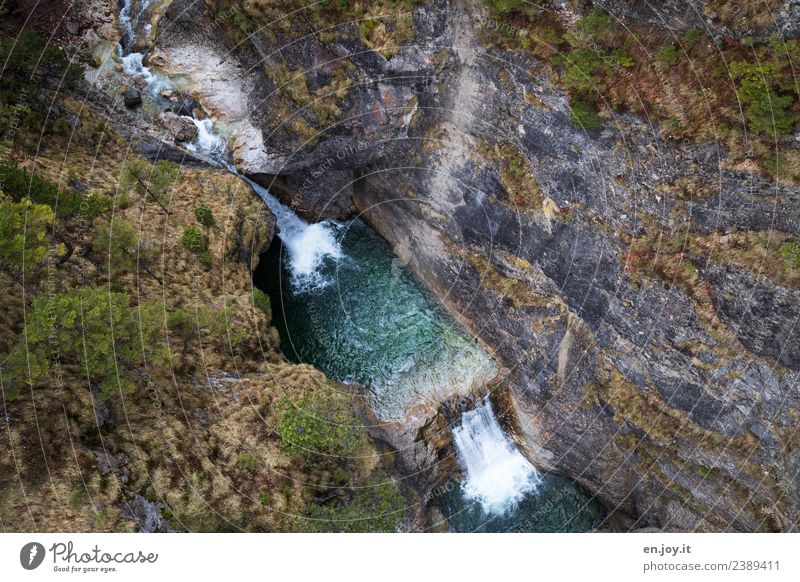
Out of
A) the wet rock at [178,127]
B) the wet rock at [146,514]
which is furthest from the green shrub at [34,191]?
the wet rock at [146,514]

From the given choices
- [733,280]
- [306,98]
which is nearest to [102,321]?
[306,98]

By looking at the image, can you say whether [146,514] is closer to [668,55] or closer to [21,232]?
[21,232]

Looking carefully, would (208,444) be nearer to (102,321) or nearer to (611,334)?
(102,321)

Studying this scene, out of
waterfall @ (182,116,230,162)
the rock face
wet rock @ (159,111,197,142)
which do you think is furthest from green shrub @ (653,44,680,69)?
wet rock @ (159,111,197,142)

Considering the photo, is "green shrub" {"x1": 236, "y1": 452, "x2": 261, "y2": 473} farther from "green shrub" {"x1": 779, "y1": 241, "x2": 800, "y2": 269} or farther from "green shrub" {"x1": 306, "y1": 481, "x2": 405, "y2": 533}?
"green shrub" {"x1": 779, "y1": 241, "x2": 800, "y2": 269}

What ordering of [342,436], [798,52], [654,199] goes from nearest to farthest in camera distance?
1. [798,52]
2. [654,199]
3. [342,436]

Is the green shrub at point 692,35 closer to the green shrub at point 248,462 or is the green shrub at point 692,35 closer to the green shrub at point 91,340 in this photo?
the green shrub at point 91,340
